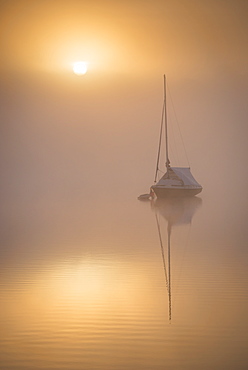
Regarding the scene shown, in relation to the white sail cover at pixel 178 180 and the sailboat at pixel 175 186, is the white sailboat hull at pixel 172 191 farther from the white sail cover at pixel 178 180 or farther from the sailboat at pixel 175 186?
the white sail cover at pixel 178 180

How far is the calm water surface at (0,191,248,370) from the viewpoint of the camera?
125 inches

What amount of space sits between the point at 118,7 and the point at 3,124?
74.3 ft

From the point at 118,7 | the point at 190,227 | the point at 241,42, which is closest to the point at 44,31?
the point at 118,7

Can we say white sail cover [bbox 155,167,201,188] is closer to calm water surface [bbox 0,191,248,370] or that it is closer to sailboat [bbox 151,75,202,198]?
sailboat [bbox 151,75,202,198]

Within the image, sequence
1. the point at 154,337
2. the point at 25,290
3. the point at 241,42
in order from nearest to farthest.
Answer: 1. the point at 154,337
2. the point at 25,290
3. the point at 241,42

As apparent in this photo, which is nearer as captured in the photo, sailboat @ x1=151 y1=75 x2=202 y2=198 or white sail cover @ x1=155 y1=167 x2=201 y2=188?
sailboat @ x1=151 y1=75 x2=202 y2=198

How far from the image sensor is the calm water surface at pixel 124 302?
3186 mm

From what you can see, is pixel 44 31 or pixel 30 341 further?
pixel 44 31

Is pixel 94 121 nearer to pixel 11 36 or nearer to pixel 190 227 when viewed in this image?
pixel 11 36

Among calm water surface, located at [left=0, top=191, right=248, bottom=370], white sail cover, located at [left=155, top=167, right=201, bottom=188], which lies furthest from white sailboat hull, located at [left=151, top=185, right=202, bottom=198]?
calm water surface, located at [left=0, top=191, right=248, bottom=370]

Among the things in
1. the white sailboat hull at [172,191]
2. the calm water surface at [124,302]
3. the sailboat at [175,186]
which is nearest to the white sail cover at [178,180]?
the sailboat at [175,186]

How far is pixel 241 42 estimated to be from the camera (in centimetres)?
2311

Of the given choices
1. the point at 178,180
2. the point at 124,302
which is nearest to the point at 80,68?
the point at 178,180

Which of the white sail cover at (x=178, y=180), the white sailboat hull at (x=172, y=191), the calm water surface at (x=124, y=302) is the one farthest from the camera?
the white sail cover at (x=178, y=180)
